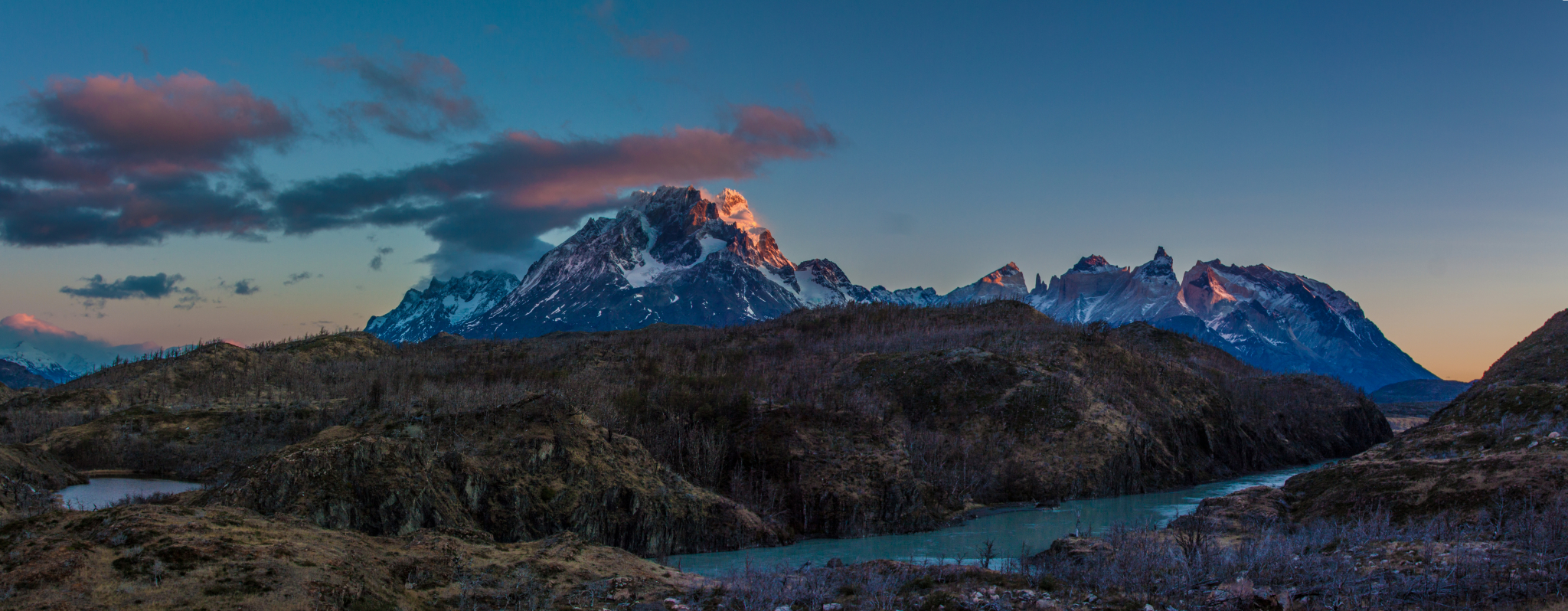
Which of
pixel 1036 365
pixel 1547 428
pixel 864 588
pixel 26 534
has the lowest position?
pixel 864 588

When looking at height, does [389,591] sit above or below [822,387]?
below

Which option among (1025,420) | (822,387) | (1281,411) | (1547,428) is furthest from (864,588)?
(1281,411)

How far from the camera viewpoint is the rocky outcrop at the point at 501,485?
2420 cm

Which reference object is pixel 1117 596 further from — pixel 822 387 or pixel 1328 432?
pixel 1328 432

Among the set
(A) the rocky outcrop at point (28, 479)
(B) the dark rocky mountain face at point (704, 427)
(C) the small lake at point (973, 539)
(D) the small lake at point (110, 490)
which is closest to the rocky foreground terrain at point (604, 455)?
(B) the dark rocky mountain face at point (704, 427)

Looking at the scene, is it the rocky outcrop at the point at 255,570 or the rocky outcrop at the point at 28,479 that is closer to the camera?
the rocky outcrop at the point at 255,570

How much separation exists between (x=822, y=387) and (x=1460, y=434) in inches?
1672

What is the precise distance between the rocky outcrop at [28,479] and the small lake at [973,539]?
18043 millimetres

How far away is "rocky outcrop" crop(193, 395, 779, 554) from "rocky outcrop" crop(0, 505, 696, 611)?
21.2 ft

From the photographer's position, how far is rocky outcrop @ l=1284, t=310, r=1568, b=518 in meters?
26.1

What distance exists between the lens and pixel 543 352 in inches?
3536

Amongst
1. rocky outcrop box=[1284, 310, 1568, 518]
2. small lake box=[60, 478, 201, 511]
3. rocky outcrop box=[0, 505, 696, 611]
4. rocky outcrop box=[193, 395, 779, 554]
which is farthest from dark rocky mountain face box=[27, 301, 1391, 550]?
rocky outcrop box=[1284, 310, 1568, 518]

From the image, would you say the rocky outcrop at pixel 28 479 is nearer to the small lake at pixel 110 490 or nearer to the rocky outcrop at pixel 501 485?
the small lake at pixel 110 490

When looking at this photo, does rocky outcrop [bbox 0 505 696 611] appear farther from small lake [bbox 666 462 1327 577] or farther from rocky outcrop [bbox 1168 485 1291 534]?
rocky outcrop [bbox 1168 485 1291 534]
